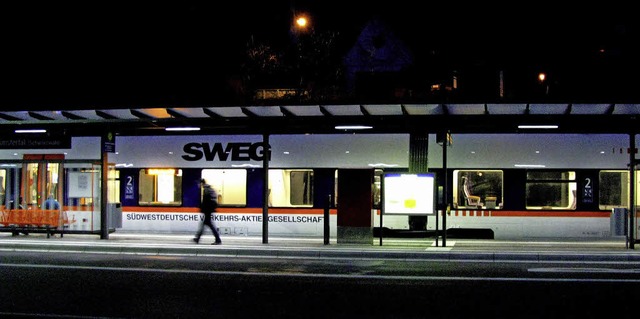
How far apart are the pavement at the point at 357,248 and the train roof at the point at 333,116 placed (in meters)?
2.80

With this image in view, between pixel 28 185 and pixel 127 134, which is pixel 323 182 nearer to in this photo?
pixel 127 134

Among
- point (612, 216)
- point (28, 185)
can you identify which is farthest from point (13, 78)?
point (612, 216)

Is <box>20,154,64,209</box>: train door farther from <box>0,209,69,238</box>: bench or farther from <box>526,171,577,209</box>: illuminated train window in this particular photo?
<box>526,171,577,209</box>: illuminated train window

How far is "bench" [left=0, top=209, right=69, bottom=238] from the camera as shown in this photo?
727 inches

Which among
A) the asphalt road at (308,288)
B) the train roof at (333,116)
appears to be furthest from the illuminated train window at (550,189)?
the asphalt road at (308,288)

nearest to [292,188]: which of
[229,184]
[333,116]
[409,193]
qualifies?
[229,184]

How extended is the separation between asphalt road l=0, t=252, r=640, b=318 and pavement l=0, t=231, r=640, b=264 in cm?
59

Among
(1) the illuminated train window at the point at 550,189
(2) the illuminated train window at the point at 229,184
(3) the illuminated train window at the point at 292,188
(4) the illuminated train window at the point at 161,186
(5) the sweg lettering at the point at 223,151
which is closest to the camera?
(1) the illuminated train window at the point at 550,189

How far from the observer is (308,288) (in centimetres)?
1065

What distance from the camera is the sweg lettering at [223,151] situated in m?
20.7

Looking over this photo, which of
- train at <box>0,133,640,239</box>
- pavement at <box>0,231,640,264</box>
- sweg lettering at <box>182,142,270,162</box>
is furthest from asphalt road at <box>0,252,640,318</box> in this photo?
sweg lettering at <box>182,142,270,162</box>

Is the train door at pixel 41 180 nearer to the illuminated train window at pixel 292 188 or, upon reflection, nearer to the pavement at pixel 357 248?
the pavement at pixel 357 248

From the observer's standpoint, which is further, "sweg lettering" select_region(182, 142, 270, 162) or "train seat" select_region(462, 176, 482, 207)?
"sweg lettering" select_region(182, 142, 270, 162)

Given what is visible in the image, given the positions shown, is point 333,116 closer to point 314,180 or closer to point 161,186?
point 314,180
